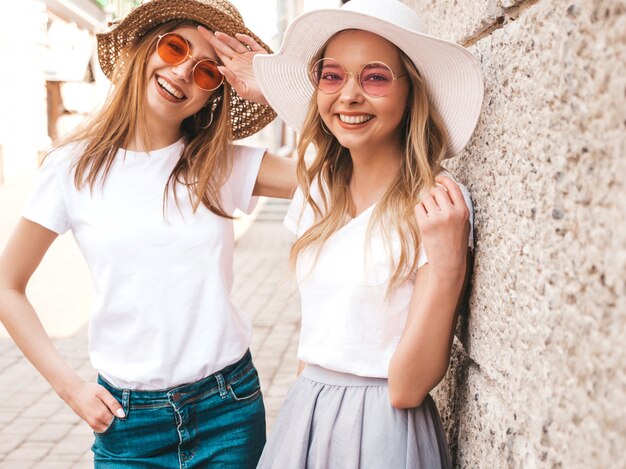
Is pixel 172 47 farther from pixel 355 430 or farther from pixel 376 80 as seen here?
pixel 355 430

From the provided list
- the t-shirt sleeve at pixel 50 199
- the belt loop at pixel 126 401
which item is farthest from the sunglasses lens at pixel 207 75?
the belt loop at pixel 126 401

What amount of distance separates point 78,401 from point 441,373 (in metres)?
1.29

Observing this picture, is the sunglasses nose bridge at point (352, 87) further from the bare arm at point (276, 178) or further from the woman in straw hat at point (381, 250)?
the bare arm at point (276, 178)

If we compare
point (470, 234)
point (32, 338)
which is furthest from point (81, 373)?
point (470, 234)

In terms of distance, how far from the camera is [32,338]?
2.34m

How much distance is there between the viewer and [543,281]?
1.23 m

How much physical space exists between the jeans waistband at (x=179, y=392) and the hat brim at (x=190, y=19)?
0.99 metres

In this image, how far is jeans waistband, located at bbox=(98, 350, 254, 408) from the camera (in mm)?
2240

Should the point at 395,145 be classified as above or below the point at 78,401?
above

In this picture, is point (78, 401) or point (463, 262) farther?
point (78, 401)

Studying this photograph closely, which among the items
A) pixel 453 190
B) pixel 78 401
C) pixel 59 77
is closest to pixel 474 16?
pixel 453 190

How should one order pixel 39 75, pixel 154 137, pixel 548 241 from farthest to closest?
1. pixel 39 75
2. pixel 154 137
3. pixel 548 241

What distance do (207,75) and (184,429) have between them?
1.20m

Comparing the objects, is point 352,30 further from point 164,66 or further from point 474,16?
point 164,66
